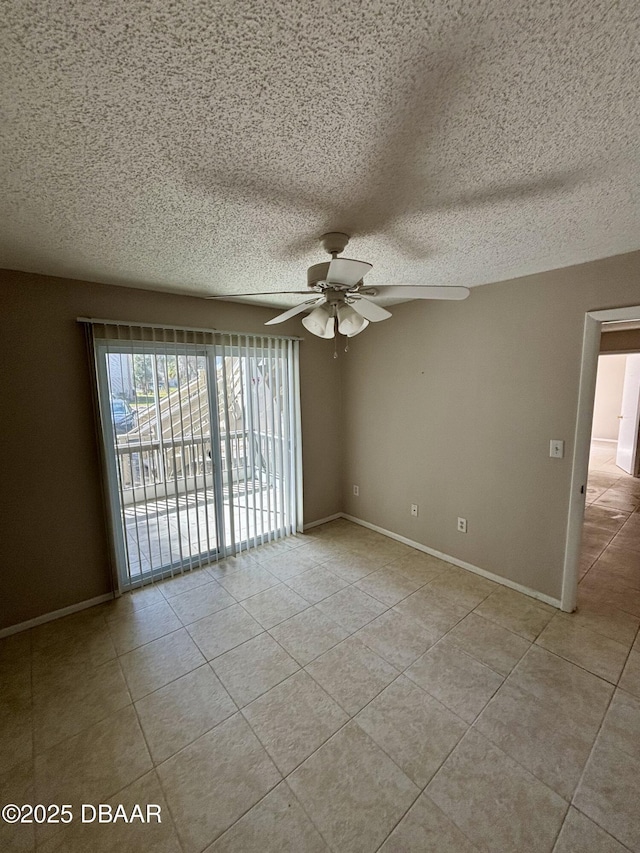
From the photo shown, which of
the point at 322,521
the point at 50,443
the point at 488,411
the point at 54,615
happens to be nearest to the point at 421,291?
the point at 488,411

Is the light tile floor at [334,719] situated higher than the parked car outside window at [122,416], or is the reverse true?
the parked car outside window at [122,416]

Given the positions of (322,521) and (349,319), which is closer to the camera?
(349,319)

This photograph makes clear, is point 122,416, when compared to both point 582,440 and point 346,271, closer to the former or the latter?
point 346,271

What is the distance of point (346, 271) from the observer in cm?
142

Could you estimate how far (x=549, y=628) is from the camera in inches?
88.8

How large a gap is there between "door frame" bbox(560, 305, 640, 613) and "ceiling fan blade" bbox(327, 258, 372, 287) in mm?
1707

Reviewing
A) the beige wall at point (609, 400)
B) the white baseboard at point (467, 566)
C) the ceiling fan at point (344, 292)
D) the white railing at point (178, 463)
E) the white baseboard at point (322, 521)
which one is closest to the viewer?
the ceiling fan at point (344, 292)

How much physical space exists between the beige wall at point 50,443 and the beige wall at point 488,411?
84.8 inches

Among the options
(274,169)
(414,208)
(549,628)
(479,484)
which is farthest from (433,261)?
(549,628)

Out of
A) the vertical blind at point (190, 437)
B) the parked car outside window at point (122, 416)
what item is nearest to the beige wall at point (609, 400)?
the vertical blind at point (190, 437)

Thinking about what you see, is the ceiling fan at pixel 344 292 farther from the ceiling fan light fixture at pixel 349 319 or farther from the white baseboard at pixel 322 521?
the white baseboard at pixel 322 521

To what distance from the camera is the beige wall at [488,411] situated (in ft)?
7.65

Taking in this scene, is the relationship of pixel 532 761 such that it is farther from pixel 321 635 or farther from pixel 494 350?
pixel 494 350

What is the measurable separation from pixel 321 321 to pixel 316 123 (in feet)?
2.93
